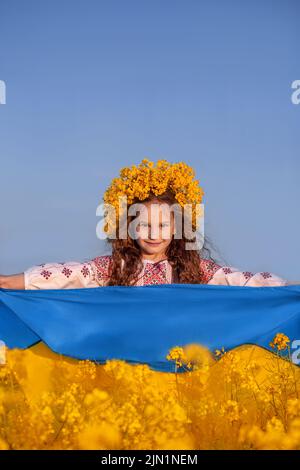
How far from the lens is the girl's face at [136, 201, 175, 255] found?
15.7 feet

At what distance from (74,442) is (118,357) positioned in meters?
1.00

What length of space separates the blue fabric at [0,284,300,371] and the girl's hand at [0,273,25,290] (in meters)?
0.19

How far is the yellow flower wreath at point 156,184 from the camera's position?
4.93m

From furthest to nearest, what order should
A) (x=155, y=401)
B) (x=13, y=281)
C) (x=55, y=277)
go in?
(x=55, y=277) < (x=13, y=281) < (x=155, y=401)

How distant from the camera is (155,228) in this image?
478 cm

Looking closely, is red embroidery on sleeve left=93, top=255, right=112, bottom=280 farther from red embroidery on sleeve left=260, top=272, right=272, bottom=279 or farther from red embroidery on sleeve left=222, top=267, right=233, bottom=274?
red embroidery on sleeve left=260, top=272, right=272, bottom=279

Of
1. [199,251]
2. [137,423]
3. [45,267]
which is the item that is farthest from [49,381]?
[199,251]

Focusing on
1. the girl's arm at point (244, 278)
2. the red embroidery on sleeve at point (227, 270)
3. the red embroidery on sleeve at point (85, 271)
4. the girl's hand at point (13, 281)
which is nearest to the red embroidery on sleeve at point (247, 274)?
the girl's arm at point (244, 278)

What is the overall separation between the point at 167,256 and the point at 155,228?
0.25 meters

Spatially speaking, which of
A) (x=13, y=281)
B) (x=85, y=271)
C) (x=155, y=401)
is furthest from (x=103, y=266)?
(x=155, y=401)

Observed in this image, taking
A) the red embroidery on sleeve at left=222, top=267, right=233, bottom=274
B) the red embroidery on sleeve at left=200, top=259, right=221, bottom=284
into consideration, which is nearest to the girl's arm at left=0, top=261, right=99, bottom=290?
the red embroidery on sleeve at left=200, top=259, right=221, bottom=284

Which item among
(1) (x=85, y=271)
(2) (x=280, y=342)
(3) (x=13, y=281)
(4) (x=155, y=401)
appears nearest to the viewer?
(4) (x=155, y=401)

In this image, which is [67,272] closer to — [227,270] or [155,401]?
[227,270]

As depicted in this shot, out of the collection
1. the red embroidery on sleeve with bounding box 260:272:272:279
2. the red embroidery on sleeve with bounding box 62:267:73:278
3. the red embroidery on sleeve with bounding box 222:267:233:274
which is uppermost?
the red embroidery on sleeve with bounding box 222:267:233:274
